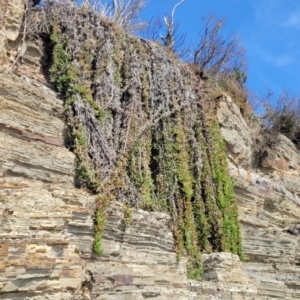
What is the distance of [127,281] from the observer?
6.42 meters

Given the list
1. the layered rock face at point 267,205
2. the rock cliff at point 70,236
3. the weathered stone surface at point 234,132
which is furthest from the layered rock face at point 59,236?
the weathered stone surface at point 234,132

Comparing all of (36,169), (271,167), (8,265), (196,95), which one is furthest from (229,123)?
(8,265)

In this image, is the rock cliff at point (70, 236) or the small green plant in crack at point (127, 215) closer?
the rock cliff at point (70, 236)

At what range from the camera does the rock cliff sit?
529cm

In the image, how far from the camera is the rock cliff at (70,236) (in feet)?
17.4

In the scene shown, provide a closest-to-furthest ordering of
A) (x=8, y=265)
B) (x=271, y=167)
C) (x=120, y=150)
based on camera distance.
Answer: (x=8, y=265) < (x=120, y=150) < (x=271, y=167)

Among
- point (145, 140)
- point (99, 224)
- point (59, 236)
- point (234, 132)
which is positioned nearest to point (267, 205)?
point (234, 132)

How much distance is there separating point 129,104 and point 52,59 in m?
1.83

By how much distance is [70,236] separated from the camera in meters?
6.17

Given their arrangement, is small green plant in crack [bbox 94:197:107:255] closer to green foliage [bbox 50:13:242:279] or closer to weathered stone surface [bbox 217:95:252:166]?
green foliage [bbox 50:13:242:279]

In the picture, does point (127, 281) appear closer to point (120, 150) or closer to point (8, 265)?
point (8, 265)

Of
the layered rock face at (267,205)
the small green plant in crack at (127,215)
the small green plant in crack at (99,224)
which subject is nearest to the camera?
the small green plant in crack at (99,224)

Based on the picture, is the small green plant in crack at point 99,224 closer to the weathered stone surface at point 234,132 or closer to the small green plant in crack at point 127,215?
the small green plant in crack at point 127,215

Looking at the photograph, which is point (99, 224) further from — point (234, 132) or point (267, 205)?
point (234, 132)
